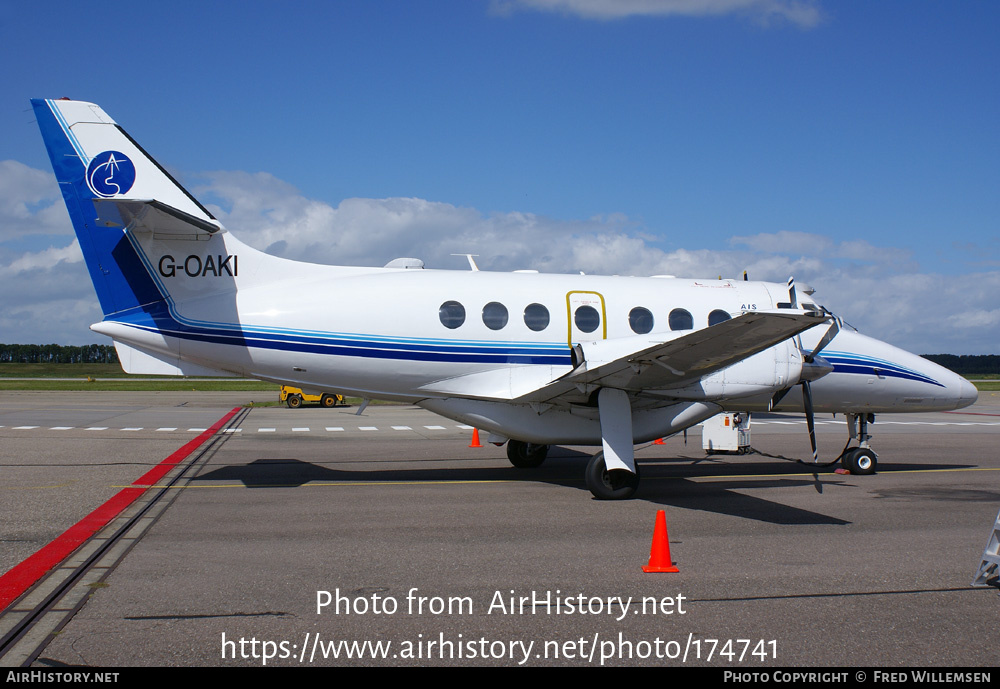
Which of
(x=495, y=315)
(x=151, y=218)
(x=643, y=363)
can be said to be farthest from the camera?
(x=495, y=315)

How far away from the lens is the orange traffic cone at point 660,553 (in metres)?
7.24

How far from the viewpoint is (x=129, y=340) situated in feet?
37.9

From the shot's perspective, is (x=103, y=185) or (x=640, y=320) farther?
(x=640, y=320)

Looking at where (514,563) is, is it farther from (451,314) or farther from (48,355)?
(48,355)

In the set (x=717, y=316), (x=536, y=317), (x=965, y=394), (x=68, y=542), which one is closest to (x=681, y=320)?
(x=717, y=316)

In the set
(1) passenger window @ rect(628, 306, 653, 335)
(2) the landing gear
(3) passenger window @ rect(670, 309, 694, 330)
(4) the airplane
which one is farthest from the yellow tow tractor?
(2) the landing gear

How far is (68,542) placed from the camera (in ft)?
26.8

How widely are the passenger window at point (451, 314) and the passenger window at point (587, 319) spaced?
1.98 meters

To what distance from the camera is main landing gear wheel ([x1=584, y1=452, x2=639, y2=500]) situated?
37.0 ft

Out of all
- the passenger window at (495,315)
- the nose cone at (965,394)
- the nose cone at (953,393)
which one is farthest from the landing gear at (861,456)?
the passenger window at (495,315)

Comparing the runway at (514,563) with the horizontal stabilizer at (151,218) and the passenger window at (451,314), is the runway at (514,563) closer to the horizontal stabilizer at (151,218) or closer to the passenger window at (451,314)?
the passenger window at (451,314)

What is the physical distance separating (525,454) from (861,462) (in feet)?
21.2

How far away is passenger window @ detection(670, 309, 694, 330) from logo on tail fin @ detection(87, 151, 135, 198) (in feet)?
30.1

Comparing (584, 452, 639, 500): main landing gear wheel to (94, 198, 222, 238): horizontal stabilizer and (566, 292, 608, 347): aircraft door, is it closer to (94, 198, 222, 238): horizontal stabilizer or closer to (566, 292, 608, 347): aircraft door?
(566, 292, 608, 347): aircraft door
